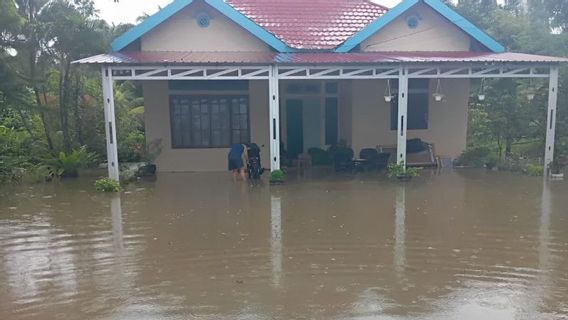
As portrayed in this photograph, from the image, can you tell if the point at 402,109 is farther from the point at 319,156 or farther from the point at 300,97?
the point at 300,97

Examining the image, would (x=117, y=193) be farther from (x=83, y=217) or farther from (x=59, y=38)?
(x=59, y=38)

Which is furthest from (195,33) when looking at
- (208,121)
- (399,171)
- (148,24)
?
(399,171)

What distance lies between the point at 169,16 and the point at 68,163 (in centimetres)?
468

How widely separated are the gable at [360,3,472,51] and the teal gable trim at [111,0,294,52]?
3.08 meters

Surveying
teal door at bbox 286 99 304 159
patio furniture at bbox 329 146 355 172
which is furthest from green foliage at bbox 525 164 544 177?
teal door at bbox 286 99 304 159

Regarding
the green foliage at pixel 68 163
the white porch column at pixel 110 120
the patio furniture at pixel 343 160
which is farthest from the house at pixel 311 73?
the green foliage at pixel 68 163

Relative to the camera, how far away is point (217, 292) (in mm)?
5363

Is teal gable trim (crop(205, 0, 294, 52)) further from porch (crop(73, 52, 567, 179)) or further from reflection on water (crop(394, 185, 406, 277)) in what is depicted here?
reflection on water (crop(394, 185, 406, 277))

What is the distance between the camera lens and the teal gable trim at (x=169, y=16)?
13422 mm

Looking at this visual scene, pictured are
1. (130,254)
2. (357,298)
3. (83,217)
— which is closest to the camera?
(357,298)

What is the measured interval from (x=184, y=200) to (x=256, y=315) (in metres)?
5.84

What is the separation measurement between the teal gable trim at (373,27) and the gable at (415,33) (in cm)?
34

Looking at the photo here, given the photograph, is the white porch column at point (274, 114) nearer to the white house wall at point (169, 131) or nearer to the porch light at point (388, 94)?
the white house wall at point (169, 131)

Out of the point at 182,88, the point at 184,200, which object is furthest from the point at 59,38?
the point at 184,200
